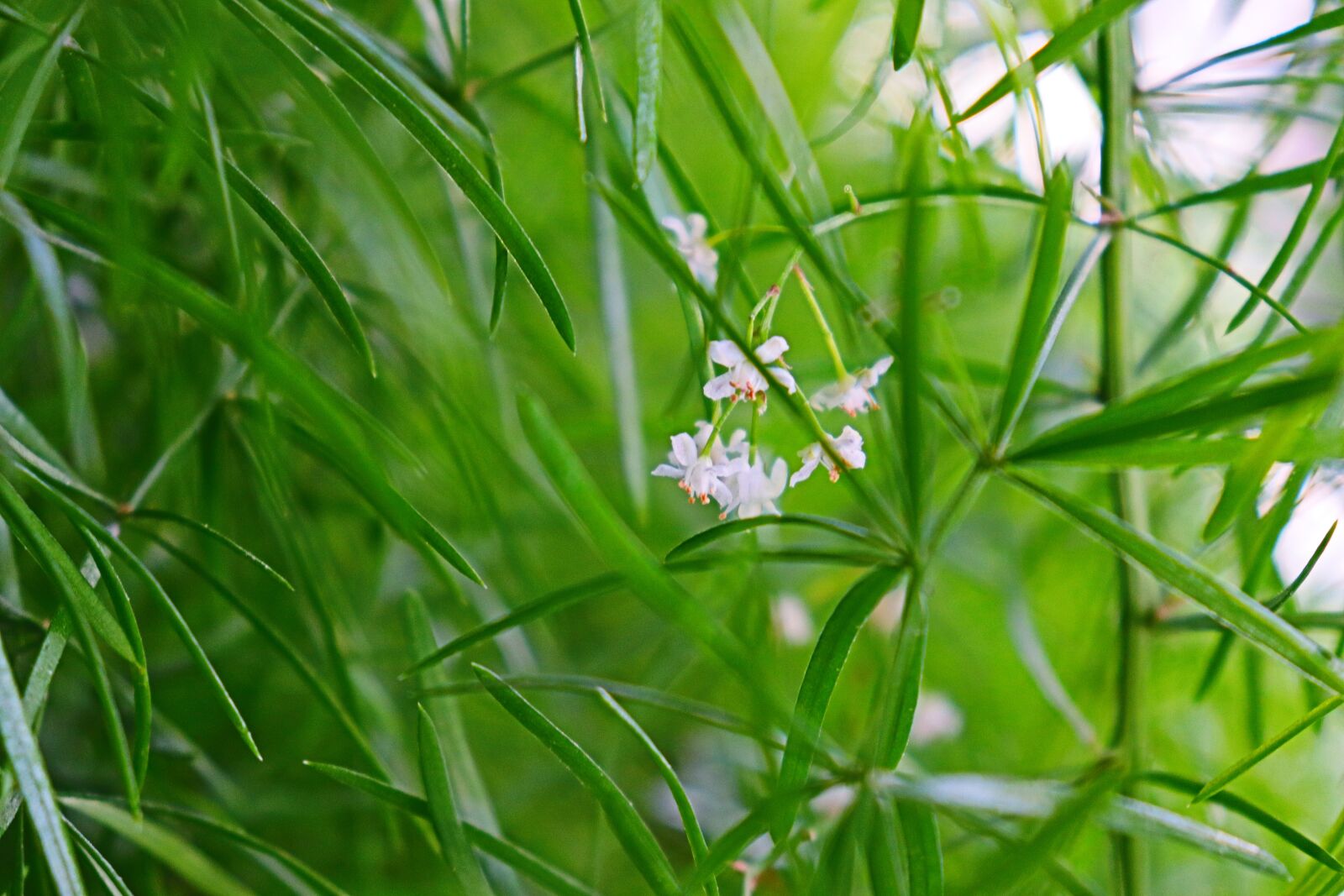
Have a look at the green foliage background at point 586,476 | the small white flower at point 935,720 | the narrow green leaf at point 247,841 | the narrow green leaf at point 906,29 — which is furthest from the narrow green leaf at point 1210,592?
the small white flower at point 935,720

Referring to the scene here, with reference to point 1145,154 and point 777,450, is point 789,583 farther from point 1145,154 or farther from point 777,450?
point 1145,154

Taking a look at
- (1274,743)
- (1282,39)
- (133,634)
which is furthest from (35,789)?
(1282,39)

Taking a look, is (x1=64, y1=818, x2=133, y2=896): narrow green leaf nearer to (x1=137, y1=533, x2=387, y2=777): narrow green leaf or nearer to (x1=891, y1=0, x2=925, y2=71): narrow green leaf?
(x1=137, y1=533, x2=387, y2=777): narrow green leaf

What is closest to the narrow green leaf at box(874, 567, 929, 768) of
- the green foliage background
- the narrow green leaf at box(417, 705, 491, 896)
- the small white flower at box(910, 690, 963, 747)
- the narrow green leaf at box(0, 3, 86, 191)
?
the green foliage background

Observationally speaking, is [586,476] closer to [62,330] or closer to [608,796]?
[608,796]

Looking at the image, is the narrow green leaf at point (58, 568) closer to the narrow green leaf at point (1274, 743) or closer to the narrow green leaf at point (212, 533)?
the narrow green leaf at point (212, 533)

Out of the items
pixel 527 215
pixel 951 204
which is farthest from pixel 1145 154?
pixel 527 215
